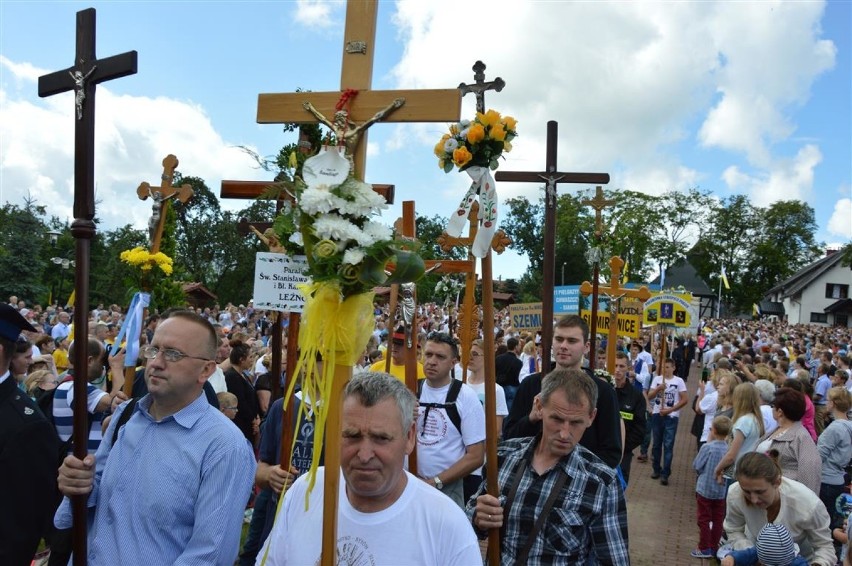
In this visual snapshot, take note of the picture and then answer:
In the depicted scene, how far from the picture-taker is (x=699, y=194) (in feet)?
207

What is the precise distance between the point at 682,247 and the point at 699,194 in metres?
6.63

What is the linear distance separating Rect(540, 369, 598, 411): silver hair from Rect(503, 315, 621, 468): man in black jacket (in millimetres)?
499

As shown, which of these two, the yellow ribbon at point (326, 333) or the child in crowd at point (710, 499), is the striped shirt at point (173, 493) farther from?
the child in crowd at point (710, 499)

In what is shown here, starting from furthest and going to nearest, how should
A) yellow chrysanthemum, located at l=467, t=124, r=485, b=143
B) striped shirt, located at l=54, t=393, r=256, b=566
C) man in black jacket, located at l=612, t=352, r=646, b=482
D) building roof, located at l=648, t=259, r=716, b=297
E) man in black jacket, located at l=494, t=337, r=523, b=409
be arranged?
building roof, located at l=648, t=259, r=716, b=297, man in black jacket, located at l=494, t=337, r=523, b=409, man in black jacket, located at l=612, t=352, r=646, b=482, yellow chrysanthemum, located at l=467, t=124, r=485, b=143, striped shirt, located at l=54, t=393, r=256, b=566

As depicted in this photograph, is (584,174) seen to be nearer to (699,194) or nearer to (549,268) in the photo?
(549,268)

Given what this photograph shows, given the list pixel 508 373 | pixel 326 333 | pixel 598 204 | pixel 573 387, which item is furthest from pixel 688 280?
pixel 326 333

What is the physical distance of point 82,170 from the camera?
3303 millimetres

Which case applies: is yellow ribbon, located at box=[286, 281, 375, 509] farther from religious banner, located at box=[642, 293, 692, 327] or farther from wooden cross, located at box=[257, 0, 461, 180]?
religious banner, located at box=[642, 293, 692, 327]

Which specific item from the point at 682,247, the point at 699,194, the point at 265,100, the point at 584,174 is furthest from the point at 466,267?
the point at 699,194

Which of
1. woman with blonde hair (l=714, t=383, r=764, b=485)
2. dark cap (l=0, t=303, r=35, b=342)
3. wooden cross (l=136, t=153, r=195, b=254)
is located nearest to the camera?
dark cap (l=0, t=303, r=35, b=342)

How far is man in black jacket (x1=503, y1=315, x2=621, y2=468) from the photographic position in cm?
432

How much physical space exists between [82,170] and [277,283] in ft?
4.48

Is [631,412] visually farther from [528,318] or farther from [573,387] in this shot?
[528,318]

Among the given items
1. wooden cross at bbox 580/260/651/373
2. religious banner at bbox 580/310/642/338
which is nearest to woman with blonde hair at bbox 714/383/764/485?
wooden cross at bbox 580/260/651/373
